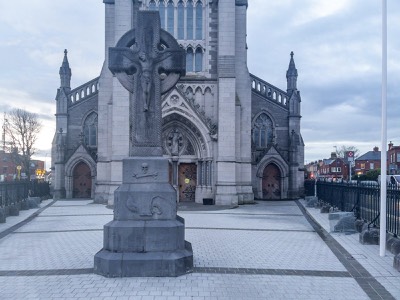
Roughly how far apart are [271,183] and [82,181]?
15174 mm

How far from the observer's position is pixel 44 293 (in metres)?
6.71

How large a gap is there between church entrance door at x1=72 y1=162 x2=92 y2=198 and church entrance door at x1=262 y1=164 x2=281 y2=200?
14044 millimetres

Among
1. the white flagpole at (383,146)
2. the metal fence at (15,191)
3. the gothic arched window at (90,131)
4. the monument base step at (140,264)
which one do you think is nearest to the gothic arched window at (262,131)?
the gothic arched window at (90,131)

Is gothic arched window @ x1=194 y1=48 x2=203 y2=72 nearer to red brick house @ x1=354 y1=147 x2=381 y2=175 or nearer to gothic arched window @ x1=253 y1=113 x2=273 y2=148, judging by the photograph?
gothic arched window @ x1=253 y1=113 x2=273 y2=148

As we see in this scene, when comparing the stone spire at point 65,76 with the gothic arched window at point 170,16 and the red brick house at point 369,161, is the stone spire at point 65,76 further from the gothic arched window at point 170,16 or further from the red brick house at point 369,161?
the red brick house at point 369,161

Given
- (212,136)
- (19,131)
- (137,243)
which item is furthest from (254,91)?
(19,131)

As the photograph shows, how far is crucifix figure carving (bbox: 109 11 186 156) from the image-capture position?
29.1 ft

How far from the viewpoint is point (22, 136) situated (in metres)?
46.4

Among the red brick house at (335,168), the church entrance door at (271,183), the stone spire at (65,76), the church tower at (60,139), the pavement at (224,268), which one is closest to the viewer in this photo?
the pavement at (224,268)

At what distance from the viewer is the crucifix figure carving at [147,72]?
888 centimetres

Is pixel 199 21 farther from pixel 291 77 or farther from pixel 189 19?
pixel 291 77

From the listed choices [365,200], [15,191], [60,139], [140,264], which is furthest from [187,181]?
[140,264]

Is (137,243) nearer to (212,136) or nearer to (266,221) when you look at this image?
(266,221)

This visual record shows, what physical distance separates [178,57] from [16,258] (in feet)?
20.1
